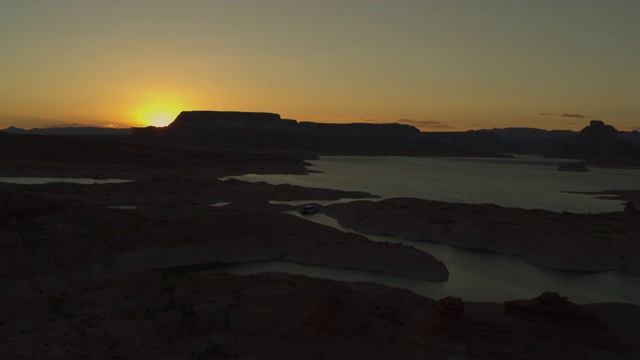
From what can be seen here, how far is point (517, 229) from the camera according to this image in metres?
53.2

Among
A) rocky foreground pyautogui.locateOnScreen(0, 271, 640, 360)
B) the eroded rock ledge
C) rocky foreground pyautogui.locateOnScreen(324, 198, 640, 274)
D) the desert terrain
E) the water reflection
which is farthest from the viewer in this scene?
rocky foreground pyautogui.locateOnScreen(324, 198, 640, 274)

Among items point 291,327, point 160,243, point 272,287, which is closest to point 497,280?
point 272,287

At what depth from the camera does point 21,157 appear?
4884 inches

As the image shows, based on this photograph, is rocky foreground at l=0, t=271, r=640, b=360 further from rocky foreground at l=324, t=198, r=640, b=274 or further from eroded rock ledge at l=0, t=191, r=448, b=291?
rocky foreground at l=324, t=198, r=640, b=274

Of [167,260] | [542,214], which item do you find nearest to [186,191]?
[167,260]

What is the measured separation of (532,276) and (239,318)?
86.2 ft

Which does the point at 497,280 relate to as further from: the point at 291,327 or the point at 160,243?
the point at 160,243

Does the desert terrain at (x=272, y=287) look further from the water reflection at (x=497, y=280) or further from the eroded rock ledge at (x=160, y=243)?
the water reflection at (x=497, y=280)

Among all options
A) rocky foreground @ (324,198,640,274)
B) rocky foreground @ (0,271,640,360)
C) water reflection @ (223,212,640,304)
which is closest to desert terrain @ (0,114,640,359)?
rocky foreground @ (0,271,640,360)

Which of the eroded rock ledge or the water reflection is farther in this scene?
the eroded rock ledge

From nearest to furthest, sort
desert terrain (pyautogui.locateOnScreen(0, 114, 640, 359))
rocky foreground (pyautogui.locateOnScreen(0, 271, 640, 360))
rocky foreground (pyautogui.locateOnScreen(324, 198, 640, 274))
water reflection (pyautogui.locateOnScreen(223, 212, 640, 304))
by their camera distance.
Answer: rocky foreground (pyautogui.locateOnScreen(0, 271, 640, 360)) < desert terrain (pyautogui.locateOnScreen(0, 114, 640, 359)) < water reflection (pyautogui.locateOnScreen(223, 212, 640, 304)) < rocky foreground (pyautogui.locateOnScreen(324, 198, 640, 274))

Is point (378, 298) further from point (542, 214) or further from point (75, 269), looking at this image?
point (542, 214)

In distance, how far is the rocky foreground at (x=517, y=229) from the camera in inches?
1844

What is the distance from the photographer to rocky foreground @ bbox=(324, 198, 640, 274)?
46844 mm
